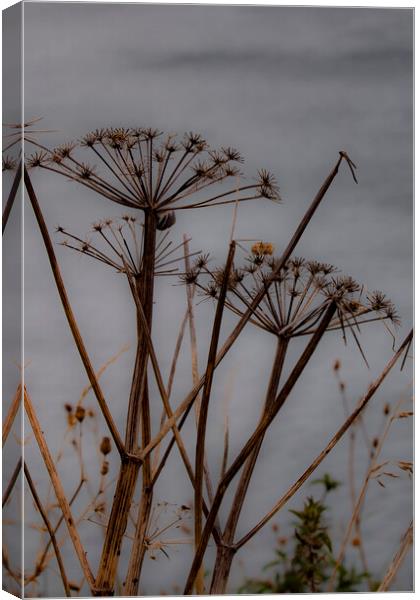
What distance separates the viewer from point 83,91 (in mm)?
4605

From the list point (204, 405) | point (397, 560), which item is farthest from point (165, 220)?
point (397, 560)

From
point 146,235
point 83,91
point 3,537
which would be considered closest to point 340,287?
point 146,235

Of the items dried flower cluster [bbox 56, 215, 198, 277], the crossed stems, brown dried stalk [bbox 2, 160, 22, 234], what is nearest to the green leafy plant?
the crossed stems

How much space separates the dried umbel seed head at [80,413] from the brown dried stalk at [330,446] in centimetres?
71

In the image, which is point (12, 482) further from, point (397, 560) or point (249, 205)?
point (397, 560)

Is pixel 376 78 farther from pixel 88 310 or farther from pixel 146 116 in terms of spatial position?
pixel 88 310

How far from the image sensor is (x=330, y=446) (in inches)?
187

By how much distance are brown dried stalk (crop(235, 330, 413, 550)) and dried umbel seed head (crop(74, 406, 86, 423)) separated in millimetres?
710

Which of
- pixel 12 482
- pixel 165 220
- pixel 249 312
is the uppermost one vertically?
pixel 165 220

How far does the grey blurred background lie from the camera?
4590mm

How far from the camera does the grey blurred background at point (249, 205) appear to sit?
4.59m

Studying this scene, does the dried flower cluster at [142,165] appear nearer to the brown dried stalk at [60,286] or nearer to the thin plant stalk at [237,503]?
the brown dried stalk at [60,286]

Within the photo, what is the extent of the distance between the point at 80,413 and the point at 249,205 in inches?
37.3

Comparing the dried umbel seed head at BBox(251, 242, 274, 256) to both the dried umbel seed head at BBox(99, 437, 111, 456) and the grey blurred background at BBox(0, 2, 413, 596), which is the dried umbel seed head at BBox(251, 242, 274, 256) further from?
the dried umbel seed head at BBox(99, 437, 111, 456)
